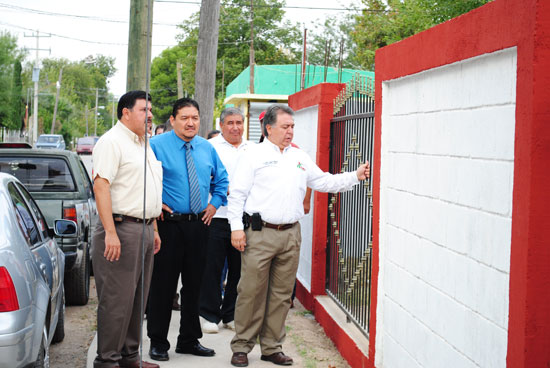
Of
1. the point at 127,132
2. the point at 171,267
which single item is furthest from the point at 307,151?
the point at 127,132

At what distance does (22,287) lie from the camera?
13.5 ft

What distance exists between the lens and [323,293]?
8.11 meters

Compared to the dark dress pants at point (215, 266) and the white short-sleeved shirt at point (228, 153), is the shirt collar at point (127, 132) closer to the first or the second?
the dark dress pants at point (215, 266)

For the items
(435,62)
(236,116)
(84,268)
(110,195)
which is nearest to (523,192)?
(435,62)

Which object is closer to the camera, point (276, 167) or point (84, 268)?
point (276, 167)

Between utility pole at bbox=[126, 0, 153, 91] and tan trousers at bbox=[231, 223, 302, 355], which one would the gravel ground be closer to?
tan trousers at bbox=[231, 223, 302, 355]

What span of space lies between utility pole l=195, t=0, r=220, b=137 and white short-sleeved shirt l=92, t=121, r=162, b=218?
5361 millimetres

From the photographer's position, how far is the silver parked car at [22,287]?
3969mm

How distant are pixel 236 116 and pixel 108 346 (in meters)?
2.84

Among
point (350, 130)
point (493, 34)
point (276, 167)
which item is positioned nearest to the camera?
point (493, 34)

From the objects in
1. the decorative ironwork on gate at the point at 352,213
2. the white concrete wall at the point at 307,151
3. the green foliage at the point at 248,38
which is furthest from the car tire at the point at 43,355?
the green foliage at the point at 248,38

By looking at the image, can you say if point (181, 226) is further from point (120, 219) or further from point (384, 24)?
point (384, 24)

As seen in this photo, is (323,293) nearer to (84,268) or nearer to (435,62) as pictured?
(84,268)

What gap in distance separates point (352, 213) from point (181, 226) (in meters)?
1.59
